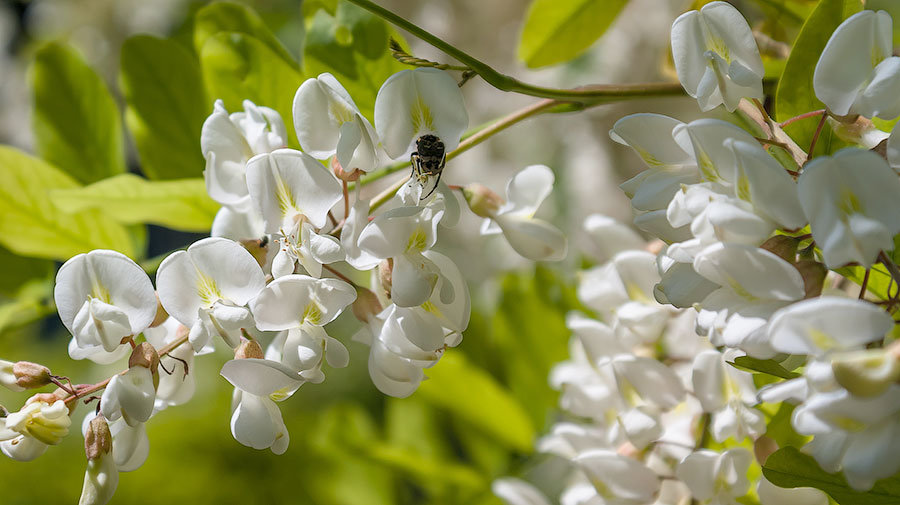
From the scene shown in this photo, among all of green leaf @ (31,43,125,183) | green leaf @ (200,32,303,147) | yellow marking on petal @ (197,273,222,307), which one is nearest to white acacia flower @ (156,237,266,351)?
yellow marking on petal @ (197,273,222,307)

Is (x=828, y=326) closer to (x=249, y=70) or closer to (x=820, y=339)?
(x=820, y=339)

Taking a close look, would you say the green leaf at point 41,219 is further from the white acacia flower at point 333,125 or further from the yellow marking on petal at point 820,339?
the yellow marking on petal at point 820,339

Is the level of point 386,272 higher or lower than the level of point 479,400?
higher

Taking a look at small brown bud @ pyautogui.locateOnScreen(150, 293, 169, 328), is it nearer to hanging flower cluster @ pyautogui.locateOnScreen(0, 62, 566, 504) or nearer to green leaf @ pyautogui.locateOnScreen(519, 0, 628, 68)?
hanging flower cluster @ pyautogui.locateOnScreen(0, 62, 566, 504)

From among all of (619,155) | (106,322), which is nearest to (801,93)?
(106,322)

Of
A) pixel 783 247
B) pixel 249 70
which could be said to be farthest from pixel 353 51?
pixel 783 247

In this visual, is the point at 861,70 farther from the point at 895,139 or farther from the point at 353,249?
the point at 353,249
